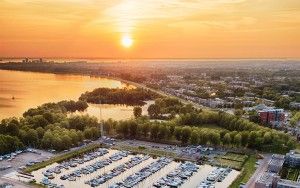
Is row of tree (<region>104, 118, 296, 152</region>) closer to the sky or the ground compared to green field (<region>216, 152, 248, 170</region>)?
closer to the sky

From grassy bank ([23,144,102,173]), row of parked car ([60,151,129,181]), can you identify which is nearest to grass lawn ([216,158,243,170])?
row of parked car ([60,151,129,181])

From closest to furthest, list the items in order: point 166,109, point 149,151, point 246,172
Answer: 1. point 246,172
2. point 149,151
3. point 166,109

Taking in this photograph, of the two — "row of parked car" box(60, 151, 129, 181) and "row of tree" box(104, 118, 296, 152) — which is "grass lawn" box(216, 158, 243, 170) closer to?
"row of tree" box(104, 118, 296, 152)

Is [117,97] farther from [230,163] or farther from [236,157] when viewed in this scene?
[230,163]

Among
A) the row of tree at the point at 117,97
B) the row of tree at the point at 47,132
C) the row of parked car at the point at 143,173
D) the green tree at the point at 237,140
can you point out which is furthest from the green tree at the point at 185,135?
the row of tree at the point at 117,97

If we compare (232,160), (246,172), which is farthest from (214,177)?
(232,160)

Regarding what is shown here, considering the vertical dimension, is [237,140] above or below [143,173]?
above

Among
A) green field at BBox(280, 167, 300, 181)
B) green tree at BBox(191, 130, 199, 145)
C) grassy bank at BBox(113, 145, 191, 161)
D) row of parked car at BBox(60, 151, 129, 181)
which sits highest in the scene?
green tree at BBox(191, 130, 199, 145)

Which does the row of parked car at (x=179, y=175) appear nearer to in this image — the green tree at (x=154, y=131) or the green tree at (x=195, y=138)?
the green tree at (x=195, y=138)

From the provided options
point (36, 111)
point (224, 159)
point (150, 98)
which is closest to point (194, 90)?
point (150, 98)
